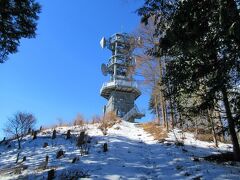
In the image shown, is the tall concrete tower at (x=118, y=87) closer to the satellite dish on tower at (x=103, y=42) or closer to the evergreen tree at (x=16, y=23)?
the satellite dish on tower at (x=103, y=42)

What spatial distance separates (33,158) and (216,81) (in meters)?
10.8

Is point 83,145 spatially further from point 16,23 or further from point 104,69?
point 104,69

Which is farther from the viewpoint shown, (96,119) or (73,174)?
(96,119)

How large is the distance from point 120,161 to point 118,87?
31552 mm

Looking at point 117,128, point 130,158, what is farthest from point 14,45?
point 117,128

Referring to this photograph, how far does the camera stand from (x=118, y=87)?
44.2 m

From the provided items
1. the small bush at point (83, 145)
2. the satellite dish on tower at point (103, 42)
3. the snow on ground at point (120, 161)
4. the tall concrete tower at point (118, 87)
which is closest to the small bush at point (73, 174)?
the snow on ground at point (120, 161)

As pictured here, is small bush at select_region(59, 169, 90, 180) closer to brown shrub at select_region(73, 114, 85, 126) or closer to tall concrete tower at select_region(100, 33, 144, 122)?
brown shrub at select_region(73, 114, 85, 126)

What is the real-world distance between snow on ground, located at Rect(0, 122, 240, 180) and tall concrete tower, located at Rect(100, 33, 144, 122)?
897 inches

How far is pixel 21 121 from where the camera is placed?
22688 millimetres

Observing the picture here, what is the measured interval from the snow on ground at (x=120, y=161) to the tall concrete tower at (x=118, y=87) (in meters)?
22.8

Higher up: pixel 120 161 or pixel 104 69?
pixel 104 69

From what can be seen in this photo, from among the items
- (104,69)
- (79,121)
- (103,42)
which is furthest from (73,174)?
(103,42)

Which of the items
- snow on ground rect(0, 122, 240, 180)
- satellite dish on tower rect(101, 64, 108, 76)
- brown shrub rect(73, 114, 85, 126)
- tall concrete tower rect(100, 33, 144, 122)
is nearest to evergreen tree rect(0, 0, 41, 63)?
snow on ground rect(0, 122, 240, 180)
